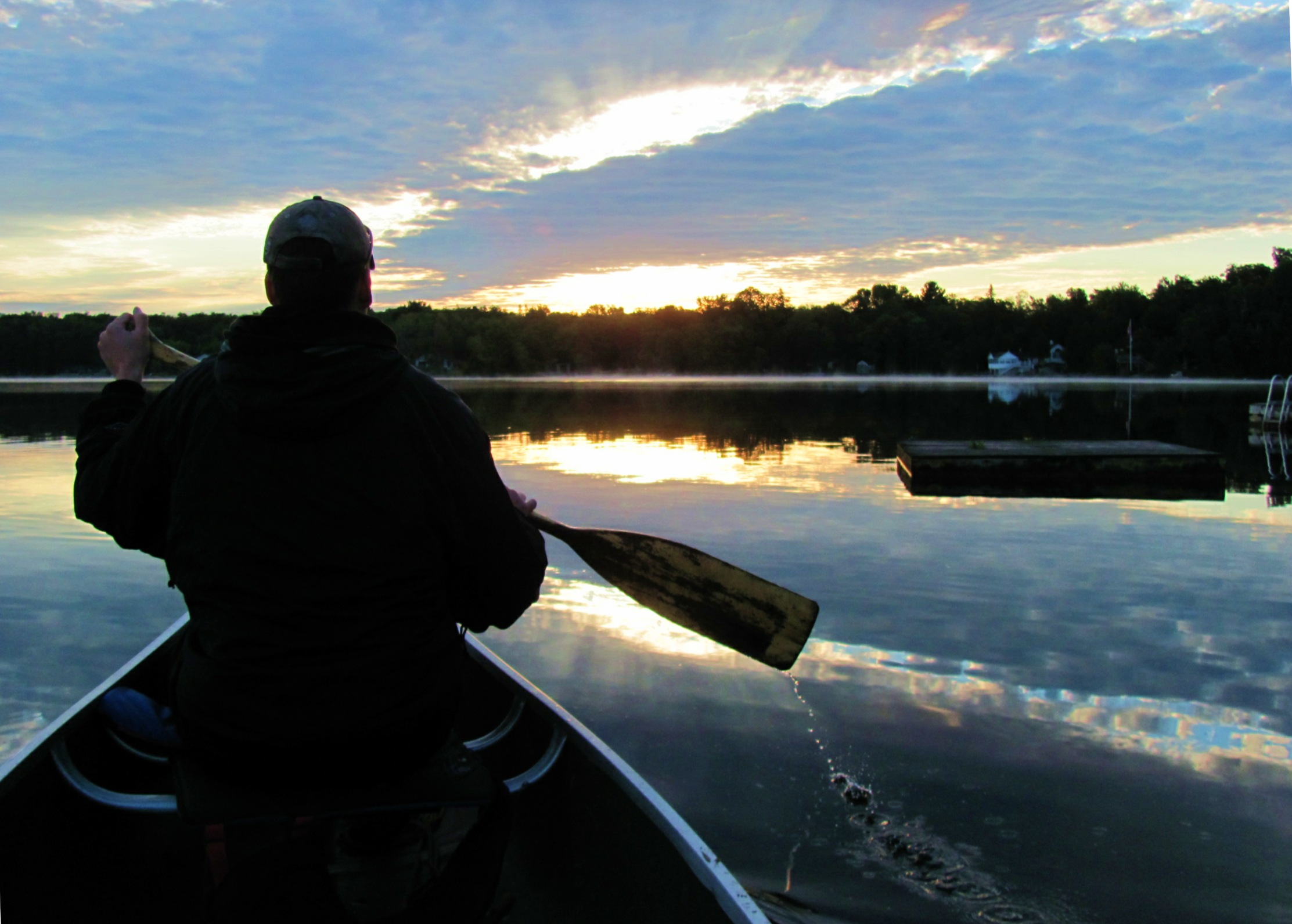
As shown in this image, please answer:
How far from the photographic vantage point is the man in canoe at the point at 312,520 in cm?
176

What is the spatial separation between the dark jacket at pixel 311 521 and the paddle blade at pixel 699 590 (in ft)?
5.13

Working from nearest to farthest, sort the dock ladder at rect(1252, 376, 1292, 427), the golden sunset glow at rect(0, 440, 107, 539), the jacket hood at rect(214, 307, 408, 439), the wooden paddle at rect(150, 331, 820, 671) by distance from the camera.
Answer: the jacket hood at rect(214, 307, 408, 439)
the wooden paddle at rect(150, 331, 820, 671)
the golden sunset glow at rect(0, 440, 107, 539)
the dock ladder at rect(1252, 376, 1292, 427)

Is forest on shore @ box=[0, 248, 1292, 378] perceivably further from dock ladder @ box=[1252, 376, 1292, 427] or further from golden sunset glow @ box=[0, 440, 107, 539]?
dock ladder @ box=[1252, 376, 1292, 427]

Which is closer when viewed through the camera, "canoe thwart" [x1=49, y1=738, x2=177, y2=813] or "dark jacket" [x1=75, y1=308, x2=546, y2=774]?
"dark jacket" [x1=75, y1=308, x2=546, y2=774]

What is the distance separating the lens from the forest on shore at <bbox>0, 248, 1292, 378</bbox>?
9138 centimetres

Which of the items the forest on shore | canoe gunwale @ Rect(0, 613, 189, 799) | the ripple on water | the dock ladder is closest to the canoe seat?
canoe gunwale @ Rect(0, 613, 189, 799)

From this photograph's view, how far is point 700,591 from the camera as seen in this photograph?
3.56 m

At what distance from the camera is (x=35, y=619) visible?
7023 mm

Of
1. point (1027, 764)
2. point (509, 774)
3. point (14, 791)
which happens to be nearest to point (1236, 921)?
point (1027, 764)

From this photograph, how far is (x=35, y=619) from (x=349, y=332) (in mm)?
6733

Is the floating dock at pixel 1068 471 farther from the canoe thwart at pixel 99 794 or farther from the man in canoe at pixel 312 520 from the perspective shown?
the man in canoe at pixel 312 520

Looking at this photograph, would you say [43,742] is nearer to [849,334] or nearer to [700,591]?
[700,591]

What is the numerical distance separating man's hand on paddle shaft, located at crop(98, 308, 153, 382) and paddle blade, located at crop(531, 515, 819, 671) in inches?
61.5

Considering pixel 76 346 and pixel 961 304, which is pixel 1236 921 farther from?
pixel 961 304
